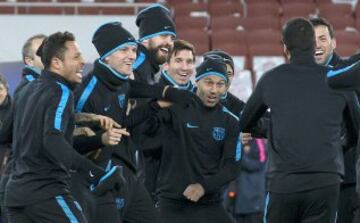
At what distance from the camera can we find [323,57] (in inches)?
303

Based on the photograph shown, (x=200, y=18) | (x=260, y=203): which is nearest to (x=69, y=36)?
(x=260, y=203)

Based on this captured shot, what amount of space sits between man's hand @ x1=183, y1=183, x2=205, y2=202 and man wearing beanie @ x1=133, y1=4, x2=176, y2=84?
828mm

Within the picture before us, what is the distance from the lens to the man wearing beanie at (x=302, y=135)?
6445 mm

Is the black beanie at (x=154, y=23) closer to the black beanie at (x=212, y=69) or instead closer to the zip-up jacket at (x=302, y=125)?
the black beanie at (x=212, y=69)

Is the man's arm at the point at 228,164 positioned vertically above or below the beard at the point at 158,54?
below

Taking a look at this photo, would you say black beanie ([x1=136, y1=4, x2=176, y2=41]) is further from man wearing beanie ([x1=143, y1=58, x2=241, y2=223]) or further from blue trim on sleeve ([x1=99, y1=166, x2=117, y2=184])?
blue trim on sleeve ([x1=99, y1=166, x2=117, y2=184])

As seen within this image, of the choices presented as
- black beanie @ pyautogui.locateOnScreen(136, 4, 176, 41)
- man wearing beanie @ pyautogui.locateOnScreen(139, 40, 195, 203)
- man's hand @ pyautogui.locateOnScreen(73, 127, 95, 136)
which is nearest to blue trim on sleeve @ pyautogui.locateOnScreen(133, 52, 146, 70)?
man wearing beanie @ pyautogui.locateOnScreen(139, 40, 195, 203)

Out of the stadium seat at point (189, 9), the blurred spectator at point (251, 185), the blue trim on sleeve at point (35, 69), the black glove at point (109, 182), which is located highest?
the stadium seat at point (189, 9)

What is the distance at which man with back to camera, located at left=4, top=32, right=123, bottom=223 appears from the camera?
5.99 metres

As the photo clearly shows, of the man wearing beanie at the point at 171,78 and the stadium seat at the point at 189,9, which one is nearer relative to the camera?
the man wearing beanie at the point at 171,78

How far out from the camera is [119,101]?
6.95 m

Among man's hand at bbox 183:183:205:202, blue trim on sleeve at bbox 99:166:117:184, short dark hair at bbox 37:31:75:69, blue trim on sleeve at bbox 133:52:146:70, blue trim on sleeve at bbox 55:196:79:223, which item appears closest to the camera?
blue trim on sleeve at bbox 55:196:79:223

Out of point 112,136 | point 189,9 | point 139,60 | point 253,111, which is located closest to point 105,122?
point 112,136

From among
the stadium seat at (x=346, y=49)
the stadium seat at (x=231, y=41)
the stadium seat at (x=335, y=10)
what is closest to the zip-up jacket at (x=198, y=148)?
the stadium seat at (x=231, y=41)
